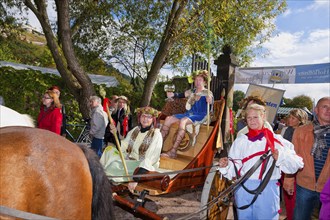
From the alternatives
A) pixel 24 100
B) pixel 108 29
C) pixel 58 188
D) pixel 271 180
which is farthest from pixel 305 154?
pixel 108 29

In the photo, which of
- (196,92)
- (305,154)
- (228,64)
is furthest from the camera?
(228,64)

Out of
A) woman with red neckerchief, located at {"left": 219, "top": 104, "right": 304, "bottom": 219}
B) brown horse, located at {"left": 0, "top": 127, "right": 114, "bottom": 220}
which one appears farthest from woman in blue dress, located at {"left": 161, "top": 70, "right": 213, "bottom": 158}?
brown horse, located at {"left": 0, "top": 127, "right": 114, "bottom": 220}

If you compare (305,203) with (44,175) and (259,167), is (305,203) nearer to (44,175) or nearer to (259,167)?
(259,167)

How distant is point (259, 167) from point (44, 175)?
185 centimetres

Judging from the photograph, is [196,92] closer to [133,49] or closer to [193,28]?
[193,28]

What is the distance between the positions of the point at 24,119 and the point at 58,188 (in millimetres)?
1543

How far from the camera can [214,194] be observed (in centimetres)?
363

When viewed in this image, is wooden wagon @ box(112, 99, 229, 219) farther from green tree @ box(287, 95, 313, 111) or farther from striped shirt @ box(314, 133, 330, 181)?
green tree @ box(287, 95, 313, 111)

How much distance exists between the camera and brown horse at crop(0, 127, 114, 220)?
1865 millimetres

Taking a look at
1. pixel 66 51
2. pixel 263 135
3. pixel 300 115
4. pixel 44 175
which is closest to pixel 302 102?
pixel 66 51

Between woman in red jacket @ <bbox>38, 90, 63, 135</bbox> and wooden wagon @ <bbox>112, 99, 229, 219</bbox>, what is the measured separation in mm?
1775

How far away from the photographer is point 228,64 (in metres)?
8.43

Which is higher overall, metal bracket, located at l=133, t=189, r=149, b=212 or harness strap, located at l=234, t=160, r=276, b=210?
harness strap, located at l=234, t=160, r=276, b=210

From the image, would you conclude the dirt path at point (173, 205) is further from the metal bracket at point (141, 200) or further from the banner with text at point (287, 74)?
the banner with text at point (287, 74)
